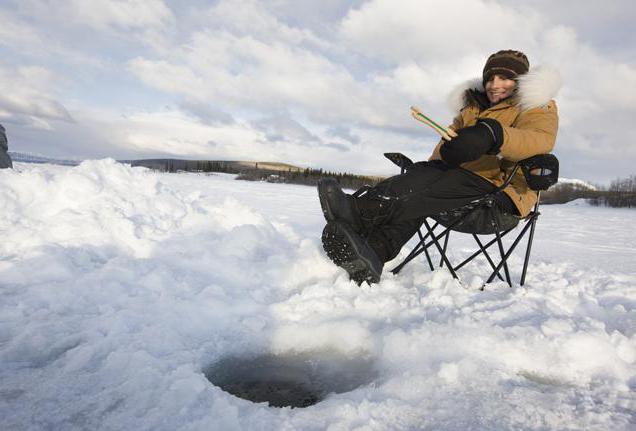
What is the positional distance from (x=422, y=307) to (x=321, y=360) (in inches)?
31.4

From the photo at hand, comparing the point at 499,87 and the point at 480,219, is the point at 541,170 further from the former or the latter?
the point at 499,87

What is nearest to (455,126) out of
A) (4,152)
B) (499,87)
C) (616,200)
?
(499,87)

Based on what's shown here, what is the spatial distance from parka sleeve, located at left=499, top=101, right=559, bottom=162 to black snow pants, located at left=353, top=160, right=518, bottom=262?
325 millimetres

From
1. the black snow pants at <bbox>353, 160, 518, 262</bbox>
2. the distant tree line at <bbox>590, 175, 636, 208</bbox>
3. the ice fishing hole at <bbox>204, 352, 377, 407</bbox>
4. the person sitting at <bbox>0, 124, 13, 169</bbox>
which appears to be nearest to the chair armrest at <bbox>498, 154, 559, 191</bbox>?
the black snow pants at <bbox>353, 160, 518, 262</bbox>

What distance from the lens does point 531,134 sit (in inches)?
96.9

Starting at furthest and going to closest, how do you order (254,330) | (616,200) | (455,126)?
(616,200) < (455,126) < (254,330)

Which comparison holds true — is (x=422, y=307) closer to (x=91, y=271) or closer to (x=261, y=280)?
(x=261, y=280)

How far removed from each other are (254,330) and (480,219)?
6.17 ft

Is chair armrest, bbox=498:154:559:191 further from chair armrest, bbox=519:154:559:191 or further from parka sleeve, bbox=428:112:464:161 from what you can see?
parka sleeve, bbox=428:112:464:161

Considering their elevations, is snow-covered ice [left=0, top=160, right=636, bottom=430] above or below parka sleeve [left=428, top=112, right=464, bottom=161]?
below

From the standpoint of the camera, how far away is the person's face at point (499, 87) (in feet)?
9.36

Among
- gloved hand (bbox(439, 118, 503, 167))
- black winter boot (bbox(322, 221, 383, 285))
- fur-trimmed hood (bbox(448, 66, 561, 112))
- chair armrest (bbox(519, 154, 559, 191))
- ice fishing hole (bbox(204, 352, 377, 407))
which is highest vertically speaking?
fur-trimmed hood (bbox(448, 66, 561, 112))

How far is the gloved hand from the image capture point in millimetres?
2283

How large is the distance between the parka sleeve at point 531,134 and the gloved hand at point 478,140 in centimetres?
7
